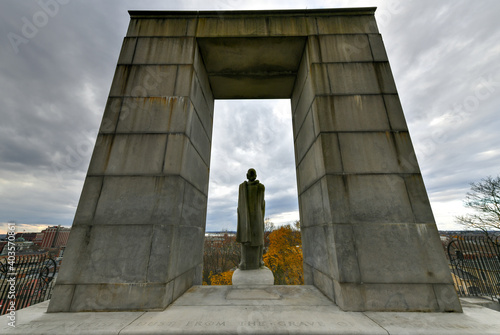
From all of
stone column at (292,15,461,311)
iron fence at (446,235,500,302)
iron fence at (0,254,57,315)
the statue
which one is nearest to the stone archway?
stone column at (292,15,461,311)

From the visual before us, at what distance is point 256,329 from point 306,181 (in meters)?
3.68

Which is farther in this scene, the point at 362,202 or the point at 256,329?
the point at 362,202

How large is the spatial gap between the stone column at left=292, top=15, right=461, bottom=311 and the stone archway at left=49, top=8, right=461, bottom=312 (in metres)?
0.02

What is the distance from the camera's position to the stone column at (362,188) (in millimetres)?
3332

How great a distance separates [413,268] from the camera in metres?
3.40

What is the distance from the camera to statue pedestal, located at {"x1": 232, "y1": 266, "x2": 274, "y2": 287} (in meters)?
5.13

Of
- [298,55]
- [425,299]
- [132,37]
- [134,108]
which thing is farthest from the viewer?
[298,55]

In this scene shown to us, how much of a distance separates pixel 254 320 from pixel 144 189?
3097 mm

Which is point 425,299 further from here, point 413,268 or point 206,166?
point 206,166

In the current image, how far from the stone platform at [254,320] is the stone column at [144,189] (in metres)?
0.38

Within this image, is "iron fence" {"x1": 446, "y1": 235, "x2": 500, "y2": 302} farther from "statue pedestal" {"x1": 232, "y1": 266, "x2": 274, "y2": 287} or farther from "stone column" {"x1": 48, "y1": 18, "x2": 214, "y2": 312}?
"stone column" {"x1": 48, "y1": 18, "x2": 214, "y2": 312}

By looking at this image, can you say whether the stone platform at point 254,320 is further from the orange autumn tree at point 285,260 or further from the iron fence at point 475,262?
the orange autumn tree at point 285,260

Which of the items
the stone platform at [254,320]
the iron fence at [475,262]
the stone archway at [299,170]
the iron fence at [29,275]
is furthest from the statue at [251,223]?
the iron fence at [475,262]

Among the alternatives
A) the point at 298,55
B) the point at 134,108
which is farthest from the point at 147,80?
the point at 298,55
